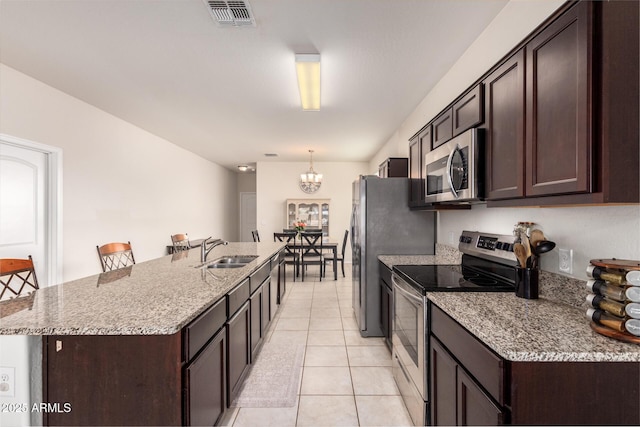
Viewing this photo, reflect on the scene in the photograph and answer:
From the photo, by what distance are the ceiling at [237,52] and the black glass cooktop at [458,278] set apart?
5.68 feet

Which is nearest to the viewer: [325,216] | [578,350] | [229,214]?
[578,350]

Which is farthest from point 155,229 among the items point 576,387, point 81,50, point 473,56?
point 576,387

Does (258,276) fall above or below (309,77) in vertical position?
below

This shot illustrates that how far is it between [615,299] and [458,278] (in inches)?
37.8

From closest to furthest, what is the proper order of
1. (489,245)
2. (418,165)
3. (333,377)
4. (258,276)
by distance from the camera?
(489,245) < (333,377) < (258,276) < (418,165)

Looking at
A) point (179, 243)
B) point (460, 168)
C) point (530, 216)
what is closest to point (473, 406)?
point (530, 216)

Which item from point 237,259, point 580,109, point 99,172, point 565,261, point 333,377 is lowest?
point 333,377

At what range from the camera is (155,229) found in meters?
5.09

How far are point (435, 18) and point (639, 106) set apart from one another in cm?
145

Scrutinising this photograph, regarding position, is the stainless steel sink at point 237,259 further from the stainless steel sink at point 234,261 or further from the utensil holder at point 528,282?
the utensil holder at point 528,282

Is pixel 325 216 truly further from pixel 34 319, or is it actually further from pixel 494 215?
pixel 34 319

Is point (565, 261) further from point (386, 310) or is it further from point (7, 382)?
point (7, 382)

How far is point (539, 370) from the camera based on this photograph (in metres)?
0.95

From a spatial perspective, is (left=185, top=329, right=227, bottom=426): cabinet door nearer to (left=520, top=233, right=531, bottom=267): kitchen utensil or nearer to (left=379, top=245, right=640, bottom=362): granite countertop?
(left=379, top=245, right=640, bottom=362): granite countertop
